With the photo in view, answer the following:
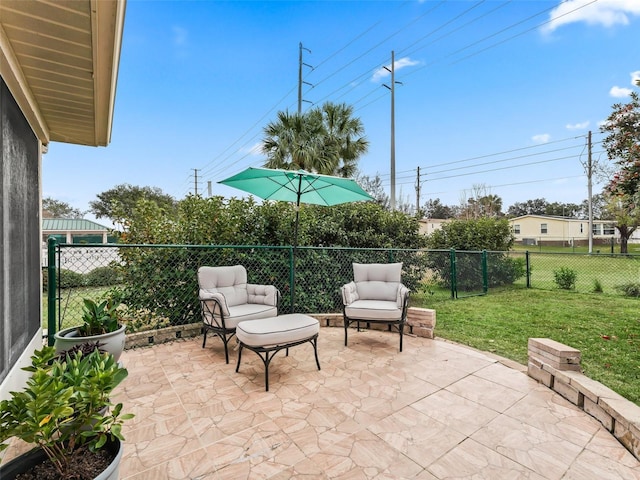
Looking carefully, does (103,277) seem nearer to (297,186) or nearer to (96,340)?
(96,340)

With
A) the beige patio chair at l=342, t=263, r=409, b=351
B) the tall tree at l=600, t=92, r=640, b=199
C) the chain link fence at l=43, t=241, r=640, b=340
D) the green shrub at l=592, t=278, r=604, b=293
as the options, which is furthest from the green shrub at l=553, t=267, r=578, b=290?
the beige patio chair at l=342, t=263, r=409, b=351

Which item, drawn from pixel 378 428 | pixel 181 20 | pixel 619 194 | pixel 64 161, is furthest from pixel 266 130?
pixel 64 161

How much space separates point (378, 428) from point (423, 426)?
0.32m

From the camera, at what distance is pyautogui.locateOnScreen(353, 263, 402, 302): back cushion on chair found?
4266 mm

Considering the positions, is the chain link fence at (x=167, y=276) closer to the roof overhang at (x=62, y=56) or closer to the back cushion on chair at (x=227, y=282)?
the back cushion on chair at (x=227, y=282)

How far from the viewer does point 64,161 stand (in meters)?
15.8

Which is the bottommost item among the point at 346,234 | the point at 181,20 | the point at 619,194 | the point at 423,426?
the point at 423,426

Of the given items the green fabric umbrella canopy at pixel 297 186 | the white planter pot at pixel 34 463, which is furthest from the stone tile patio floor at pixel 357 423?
the green fabric umbrella canopy at pixel 297 186

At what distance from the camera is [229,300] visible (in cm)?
384

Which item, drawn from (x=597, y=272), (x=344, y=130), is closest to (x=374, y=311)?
(x=344, y=130)

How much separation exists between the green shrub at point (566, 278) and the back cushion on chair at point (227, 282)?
27.7 feet

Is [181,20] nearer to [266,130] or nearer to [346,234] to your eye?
[266,130]

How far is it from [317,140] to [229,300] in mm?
6817

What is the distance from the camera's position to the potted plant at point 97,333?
2594mm
